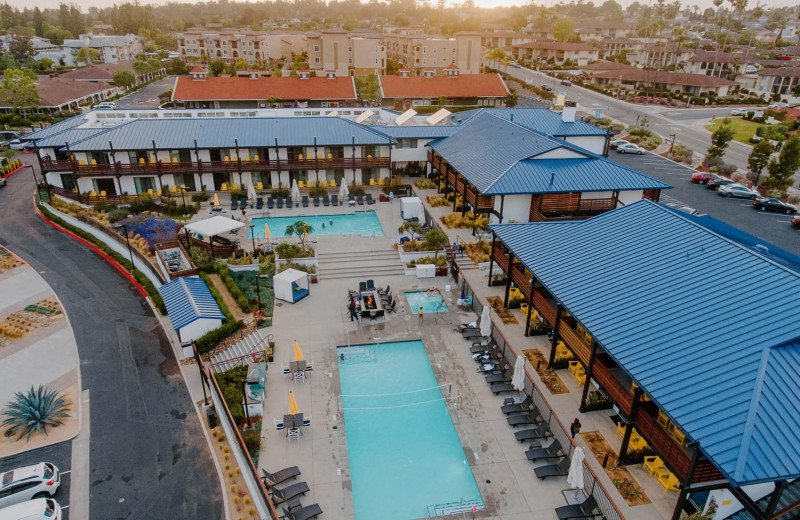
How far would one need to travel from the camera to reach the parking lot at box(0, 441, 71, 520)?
68.9 feet

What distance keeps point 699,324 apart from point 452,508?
10802 mm

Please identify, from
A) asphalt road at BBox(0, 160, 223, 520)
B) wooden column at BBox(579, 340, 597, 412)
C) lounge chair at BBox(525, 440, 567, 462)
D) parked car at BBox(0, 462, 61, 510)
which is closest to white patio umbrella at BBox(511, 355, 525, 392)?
wooden column at BBox(579, 340, 597, 412)

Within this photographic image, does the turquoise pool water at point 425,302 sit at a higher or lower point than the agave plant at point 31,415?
higher

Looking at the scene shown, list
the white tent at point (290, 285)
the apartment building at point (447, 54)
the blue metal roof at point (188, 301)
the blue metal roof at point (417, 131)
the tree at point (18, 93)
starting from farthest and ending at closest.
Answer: the apartment building at point (447, 54) < the tree at point (18, 93) < the blue metal roof at point (417, 131) < the white tent at point (290, 285) < the blue metal roof at point (188, 301)

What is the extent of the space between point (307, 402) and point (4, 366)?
57.8ft

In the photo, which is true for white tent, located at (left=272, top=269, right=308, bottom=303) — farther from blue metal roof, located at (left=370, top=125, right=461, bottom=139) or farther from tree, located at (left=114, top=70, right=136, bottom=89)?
tree, located at (left=114, top=70, right=136, bottom=89)

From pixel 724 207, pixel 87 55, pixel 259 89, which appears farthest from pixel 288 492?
pixel 87 55

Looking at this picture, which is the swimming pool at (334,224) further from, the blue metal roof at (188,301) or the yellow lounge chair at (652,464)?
the yellow lounge chair at (652,464)

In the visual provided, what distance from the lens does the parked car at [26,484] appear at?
63.6 feet

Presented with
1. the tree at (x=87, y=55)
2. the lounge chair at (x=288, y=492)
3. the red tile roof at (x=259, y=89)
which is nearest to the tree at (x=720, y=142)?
the red tile roof at (x=259, y=89)

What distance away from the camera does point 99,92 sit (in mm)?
102875

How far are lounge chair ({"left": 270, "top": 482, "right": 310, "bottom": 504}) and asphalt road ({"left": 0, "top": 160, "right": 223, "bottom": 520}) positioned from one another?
2.60 metres

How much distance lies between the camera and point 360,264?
122 feet

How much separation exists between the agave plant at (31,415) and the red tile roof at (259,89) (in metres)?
68.0
